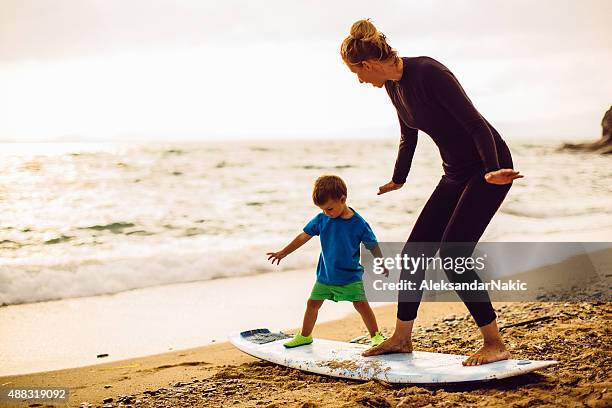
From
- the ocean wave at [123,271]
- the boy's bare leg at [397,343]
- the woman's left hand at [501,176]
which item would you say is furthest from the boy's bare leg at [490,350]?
the ocean wave at [123,271]

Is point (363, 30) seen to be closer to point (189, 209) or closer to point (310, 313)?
point (310, 313)

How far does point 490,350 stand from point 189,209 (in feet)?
37.6

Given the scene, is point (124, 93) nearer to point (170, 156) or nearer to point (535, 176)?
point (170, 156)

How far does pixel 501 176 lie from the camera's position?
118 inches

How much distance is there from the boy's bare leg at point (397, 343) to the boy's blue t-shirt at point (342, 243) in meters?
0.41

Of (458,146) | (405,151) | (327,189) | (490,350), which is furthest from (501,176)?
(327,189)

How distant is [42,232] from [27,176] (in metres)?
6.96

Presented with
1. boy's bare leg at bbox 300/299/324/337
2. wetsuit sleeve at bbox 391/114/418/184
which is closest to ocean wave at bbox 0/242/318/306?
boy's bare leg at bbox 300/299/324/337

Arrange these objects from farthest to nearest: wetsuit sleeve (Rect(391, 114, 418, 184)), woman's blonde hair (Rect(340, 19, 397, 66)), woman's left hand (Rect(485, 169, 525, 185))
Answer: wetsuit sleeve (Rect(391, 114, 418, 184)) < woman's blonde hair (Rect(340, 19, 397, 66)) < woman's left hand (Rect(485, 169, 525, 185))

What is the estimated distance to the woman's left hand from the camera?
2.97 m

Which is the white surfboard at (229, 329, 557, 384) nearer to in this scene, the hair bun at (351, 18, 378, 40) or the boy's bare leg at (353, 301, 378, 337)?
the boy's bare leg at (353, 301, 378, 337)

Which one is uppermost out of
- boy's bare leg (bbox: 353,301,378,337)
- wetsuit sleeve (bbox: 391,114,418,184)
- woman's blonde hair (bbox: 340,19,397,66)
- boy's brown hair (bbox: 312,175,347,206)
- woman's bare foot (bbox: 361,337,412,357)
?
woman's blonde hair (bbox: 340,19,397,66)

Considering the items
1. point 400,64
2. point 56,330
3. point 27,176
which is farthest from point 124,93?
point 400,64

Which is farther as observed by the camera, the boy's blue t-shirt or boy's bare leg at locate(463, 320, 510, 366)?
the boy's blue t-shirt
